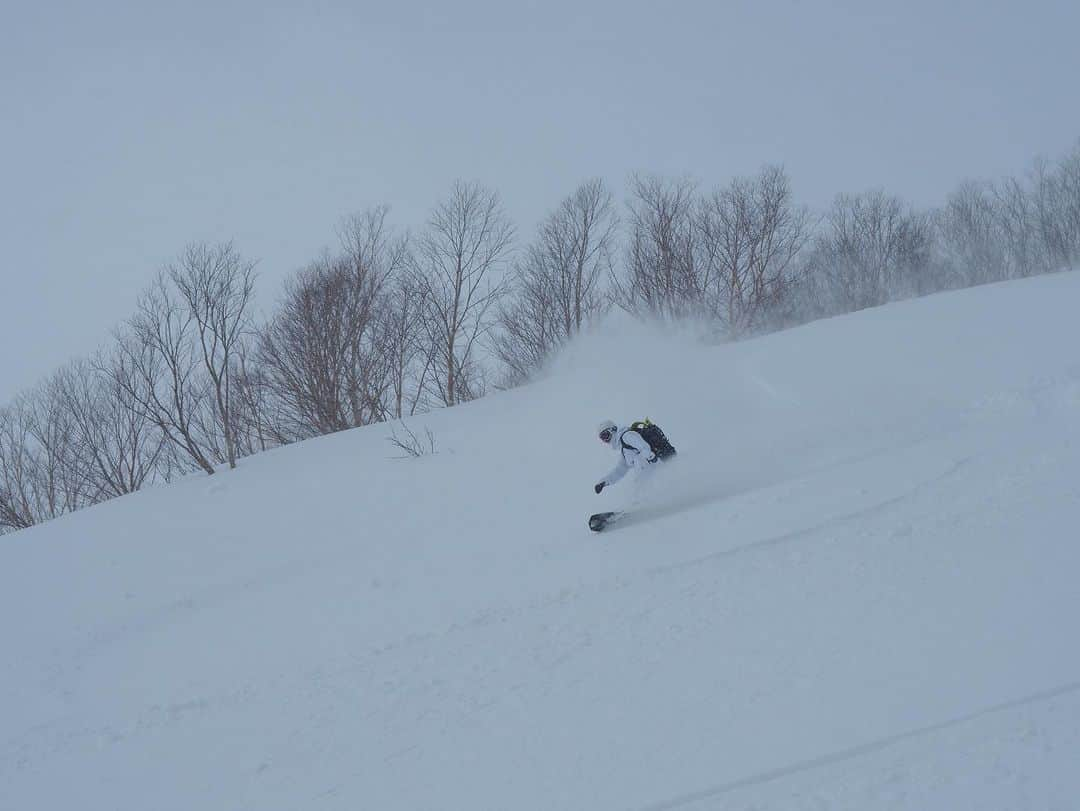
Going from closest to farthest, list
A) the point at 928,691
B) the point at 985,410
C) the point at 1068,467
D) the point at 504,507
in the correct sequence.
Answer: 1. the point at 928,691
2. the point at 1068,467
3. the point at 985,410
4. the point at 504,507

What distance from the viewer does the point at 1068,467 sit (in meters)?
7.21

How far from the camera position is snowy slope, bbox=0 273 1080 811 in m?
4.25

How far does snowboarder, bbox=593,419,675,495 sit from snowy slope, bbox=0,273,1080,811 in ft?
2.25

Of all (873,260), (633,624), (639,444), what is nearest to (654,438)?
(639,444)

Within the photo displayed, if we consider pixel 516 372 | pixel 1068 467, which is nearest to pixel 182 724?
pixel 1068 467

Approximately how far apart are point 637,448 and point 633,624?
369cm

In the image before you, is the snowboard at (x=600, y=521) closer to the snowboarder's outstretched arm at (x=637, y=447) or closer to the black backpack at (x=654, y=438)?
the snowboarder's outstretched arm at (x=637, y=447)

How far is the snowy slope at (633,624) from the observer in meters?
4.25

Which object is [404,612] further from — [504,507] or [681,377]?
[681,377]

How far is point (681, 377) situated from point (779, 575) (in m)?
9.45

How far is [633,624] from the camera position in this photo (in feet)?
20.5

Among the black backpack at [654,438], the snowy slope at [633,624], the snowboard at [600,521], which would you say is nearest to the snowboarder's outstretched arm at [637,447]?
the black backpack at [654,438]

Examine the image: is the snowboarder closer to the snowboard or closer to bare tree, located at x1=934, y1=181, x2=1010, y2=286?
the snowboard

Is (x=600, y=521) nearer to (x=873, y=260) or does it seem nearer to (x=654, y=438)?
(x=654, y=438)
